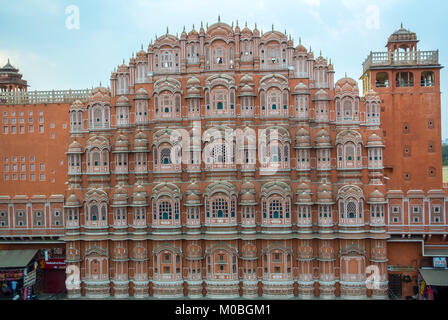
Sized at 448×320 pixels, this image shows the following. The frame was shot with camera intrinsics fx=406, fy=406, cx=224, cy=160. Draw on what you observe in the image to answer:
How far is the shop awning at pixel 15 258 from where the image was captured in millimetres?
30237

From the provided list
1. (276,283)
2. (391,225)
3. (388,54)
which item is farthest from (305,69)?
(276,283)

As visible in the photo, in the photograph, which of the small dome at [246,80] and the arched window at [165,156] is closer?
the small dome at [246,80]

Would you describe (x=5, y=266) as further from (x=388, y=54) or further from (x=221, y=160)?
(x=388, y=54)

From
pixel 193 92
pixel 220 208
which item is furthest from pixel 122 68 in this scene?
pixel 220 208

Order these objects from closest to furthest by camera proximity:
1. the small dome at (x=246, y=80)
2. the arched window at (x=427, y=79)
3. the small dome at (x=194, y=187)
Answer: the small dome at (x=194, y=187), the small dome at (x=246, y=80), the arched window at (x=427, y=79)

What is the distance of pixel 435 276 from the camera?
27.9 m

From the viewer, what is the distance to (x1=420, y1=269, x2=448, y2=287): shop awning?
1063 inches

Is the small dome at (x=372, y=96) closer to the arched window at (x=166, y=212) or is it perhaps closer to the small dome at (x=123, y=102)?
the arched window at (x=166, y=212)

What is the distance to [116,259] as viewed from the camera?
28.9 m

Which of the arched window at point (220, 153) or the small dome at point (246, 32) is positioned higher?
the small dome at point (246, 32)

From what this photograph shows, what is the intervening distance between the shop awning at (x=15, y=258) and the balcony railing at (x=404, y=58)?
30232mm

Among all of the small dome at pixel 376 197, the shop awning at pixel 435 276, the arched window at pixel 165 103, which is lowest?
the shop awning at pixel 435 276

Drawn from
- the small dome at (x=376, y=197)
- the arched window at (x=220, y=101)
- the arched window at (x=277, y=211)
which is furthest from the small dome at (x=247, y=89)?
the small dome at (x=376, y=197)

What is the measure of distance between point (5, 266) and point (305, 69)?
26426 mm
